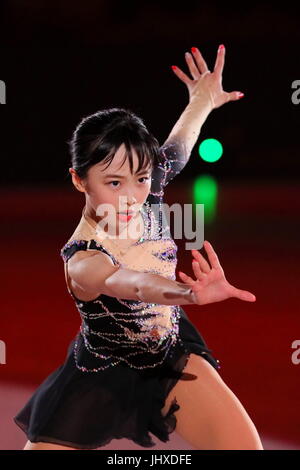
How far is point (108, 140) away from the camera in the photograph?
1.78 m

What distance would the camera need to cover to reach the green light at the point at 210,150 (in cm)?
958

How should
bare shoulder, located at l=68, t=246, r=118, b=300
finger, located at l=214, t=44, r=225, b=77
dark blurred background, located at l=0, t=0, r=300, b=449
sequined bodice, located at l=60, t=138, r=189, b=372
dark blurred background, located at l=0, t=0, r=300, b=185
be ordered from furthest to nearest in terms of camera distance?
dark blurred background, located at l=0, t=0, r=300, b=185 → dark blurred background, located at l=0, t=0, r=300, b=449 → finger, located at l=214, t=44, r=225, b=77 → sequined bodice, located at l=60, t=138, r=189, b=372 → bare shoulder, located at l=68, t=246, r=118, b=300

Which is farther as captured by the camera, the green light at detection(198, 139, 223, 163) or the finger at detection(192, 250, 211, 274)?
the green light at detection(198, 139, 223, 163)

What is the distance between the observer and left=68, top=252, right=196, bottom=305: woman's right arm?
1.59m

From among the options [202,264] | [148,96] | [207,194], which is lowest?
[207,194]

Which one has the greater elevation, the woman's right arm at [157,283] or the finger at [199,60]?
the finger at [199,60]

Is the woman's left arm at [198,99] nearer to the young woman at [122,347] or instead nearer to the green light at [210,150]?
the young woman at [122,347]

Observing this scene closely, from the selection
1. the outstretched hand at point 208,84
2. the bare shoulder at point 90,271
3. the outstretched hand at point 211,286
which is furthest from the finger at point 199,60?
the outstretched hand at point 211,286

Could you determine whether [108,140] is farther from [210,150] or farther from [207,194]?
[210,150]

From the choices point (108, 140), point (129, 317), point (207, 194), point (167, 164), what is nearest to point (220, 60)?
point (167, 164)

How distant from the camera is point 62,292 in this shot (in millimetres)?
4520

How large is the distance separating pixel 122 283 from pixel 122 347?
29cm

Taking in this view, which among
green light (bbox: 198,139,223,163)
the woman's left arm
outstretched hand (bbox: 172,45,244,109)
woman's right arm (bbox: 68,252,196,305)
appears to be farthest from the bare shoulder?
green light (bbox: 198,139,223,163)

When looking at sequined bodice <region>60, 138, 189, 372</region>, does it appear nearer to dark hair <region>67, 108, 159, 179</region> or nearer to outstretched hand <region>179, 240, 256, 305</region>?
dark hair <region>67, 108, 159, 179</region>
